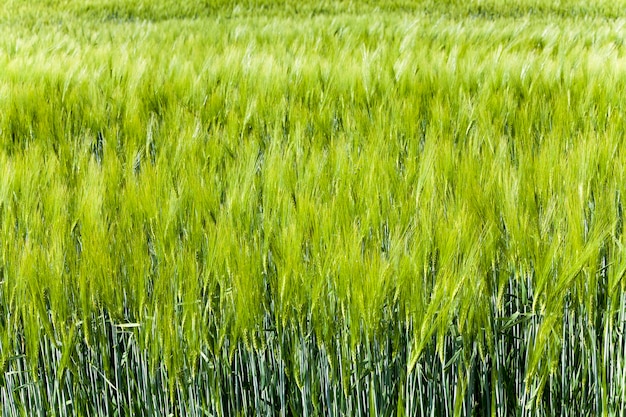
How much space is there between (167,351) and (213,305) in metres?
0.07

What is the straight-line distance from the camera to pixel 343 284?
2.39 feet

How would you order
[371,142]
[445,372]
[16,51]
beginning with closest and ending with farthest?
1. [445,372]
2. [371,142]
3. [16,51]

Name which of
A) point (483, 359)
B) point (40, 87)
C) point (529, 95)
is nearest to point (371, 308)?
point (483, 359)

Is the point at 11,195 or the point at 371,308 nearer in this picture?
the point at 371,308

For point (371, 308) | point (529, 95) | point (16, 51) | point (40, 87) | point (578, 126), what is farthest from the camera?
point (16, 51)

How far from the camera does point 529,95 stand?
61.2 inches

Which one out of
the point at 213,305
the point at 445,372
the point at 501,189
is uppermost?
the point at 501,189

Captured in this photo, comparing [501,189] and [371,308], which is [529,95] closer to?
[501,189]

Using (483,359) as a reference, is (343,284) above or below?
above

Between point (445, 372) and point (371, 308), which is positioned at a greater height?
point (371, 308)

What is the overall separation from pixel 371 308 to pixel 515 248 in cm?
20

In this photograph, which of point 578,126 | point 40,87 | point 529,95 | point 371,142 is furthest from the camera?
point 40,87

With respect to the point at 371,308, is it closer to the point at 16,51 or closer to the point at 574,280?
the point at 574,280

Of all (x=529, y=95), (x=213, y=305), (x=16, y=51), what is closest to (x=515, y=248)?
(x=213, y=305)
